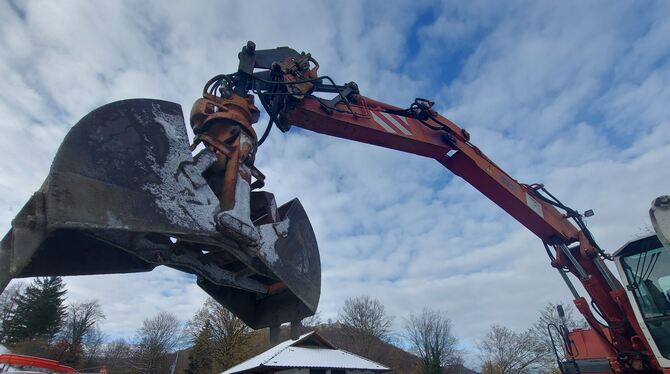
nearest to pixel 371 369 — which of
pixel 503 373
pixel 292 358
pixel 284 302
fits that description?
pixel 292 358

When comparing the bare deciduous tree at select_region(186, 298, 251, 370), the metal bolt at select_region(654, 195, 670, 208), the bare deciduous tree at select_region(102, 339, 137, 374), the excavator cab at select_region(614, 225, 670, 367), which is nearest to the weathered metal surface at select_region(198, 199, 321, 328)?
the metal bolt at select_region(654, 195, 670, 208)

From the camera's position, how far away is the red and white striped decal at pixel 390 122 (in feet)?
19.0

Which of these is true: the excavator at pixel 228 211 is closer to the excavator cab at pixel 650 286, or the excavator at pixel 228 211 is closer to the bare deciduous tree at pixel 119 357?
the excavator cab at pixel 650 286

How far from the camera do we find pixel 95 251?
291cm

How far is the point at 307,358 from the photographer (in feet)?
63.0

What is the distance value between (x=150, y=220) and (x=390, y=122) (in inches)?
167

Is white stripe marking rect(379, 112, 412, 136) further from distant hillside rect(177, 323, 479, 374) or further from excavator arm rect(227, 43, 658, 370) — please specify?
distant hillside rect(177, 323, 479, 374)

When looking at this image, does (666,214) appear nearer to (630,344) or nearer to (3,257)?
(630,344)

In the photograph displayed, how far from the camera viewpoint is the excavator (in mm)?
2205

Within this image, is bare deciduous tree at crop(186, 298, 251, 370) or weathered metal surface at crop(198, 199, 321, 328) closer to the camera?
weathered metal surface at crop(198, 199, 321, 328)

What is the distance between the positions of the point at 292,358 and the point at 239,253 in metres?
17.6

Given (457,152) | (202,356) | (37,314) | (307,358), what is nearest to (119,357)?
(37,314)

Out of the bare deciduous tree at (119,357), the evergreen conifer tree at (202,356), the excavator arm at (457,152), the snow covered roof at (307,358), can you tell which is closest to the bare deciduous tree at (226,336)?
the evergreen conifer tree at (202,356)

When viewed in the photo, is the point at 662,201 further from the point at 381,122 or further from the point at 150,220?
the point at 150,220
